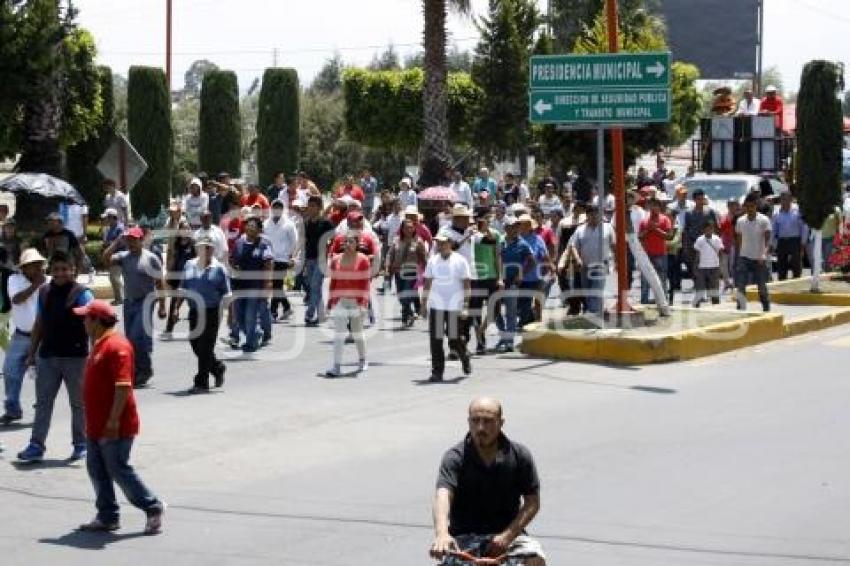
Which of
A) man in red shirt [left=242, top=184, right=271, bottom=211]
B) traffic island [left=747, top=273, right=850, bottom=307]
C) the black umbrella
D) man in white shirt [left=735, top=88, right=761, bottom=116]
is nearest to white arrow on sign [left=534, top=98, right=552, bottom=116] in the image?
traffic island [left=747, top=273, right=850, bottom=307]

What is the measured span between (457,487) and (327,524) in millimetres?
3574

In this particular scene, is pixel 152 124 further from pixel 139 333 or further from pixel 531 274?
pixel 139 333

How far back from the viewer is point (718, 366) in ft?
63.0

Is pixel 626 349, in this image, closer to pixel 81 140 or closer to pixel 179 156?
pixel 81 140

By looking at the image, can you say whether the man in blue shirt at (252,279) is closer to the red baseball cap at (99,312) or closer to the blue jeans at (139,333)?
the blue jeans at (139,333)

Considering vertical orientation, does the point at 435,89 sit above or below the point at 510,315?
above

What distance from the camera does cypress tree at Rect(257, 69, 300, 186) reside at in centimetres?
5047

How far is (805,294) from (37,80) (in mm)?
14101

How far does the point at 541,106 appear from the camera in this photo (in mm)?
20453

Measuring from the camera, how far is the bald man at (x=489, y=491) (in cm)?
780

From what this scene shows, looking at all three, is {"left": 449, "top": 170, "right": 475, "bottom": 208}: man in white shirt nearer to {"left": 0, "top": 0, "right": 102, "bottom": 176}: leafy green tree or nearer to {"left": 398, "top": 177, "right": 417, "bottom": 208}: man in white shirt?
{"left": 398, "top": 177, "right": 417, "bottom": 208}: man in white shirt

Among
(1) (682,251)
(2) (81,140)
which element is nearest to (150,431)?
(1) (682,251)

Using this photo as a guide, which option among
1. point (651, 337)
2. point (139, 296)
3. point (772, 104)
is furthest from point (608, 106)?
point (772, 104)

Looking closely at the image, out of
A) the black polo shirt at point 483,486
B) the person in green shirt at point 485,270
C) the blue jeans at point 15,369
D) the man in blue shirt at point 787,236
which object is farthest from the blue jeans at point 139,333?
the man in blue shirt at point 787,236
